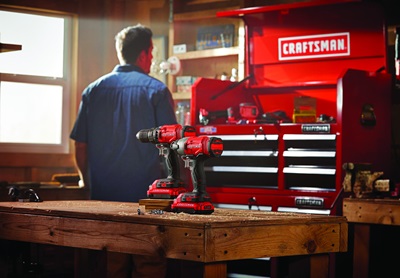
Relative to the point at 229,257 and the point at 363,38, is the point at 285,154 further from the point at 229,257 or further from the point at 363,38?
the point at 229,257

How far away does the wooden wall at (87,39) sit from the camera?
594cm

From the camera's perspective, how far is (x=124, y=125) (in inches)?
162

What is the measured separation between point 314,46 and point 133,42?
4.59 feet

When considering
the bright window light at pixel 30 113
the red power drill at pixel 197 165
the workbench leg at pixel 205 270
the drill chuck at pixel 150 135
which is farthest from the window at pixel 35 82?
the workbench leg at pixel 205 270

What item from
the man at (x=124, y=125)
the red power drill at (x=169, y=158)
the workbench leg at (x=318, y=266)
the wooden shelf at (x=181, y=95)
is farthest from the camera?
the wooden shelf at (x=181, y=95)

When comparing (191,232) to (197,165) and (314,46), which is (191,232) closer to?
(197,165)

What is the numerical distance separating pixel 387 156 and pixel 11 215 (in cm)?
248

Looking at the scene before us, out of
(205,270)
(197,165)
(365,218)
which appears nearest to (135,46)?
(365,218)

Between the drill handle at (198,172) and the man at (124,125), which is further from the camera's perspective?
the man at (124,125)

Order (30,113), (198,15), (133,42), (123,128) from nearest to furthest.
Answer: (123,128) → (133,42) → (198,15) → (30,113)

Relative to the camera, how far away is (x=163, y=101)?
13.3ft

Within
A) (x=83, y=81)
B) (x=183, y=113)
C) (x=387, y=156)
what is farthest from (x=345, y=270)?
(x=83, y=81)

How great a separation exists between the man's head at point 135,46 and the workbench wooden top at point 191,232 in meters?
1.53

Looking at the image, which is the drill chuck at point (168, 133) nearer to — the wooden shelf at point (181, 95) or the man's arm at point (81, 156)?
the man's arm at point (81, 156)
